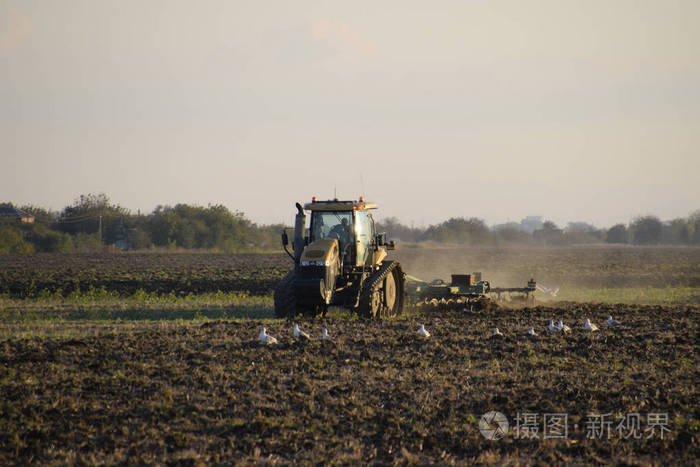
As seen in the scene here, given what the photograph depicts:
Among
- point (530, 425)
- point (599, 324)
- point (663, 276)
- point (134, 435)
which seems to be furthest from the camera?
point (663, 276)

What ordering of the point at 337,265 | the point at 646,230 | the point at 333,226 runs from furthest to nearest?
the point at 646,230 → the point at 333,226 → the point at 337,265

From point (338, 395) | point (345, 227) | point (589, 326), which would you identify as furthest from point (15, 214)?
point (338, 395)

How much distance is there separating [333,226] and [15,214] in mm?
79679

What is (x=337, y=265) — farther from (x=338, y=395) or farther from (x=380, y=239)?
(x=338, y=395)

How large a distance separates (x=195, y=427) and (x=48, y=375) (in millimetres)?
3536

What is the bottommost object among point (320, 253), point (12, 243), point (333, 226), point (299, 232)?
point (320, 253)

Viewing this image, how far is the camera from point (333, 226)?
17344 millimetres

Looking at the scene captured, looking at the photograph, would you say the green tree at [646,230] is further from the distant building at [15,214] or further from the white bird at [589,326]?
the white bird at [589,326]

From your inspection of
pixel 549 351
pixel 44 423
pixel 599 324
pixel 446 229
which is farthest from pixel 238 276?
pixel 446 229

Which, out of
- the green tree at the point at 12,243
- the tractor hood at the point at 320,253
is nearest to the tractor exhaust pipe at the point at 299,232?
the tractor hood at the point at 320,253

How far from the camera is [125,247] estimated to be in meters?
79.6

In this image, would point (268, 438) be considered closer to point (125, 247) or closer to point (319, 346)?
point (319, 346)

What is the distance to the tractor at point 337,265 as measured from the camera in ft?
52.2

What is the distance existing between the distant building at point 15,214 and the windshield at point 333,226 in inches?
2972
